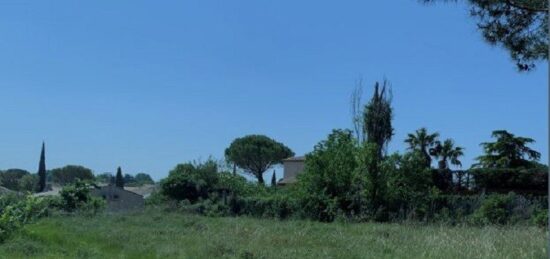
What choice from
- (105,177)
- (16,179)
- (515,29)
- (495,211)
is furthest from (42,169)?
(515,29)

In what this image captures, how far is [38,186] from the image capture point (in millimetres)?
70438

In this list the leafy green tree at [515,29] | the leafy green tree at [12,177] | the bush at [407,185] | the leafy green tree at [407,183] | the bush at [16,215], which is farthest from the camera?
the leafy green tree at [12,177]

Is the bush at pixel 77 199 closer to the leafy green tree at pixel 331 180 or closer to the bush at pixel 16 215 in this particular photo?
the leafy green tree at pixel 331 180

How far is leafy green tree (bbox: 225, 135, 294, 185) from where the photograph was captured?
78.5 m

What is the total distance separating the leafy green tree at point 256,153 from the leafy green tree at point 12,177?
77.9 ft

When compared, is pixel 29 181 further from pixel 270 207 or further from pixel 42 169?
pixel 270 207

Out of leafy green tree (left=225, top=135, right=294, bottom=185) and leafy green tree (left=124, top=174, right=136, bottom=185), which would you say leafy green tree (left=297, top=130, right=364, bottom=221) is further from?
leafy green tree (left=124, top=174, right=136, bottom=185)

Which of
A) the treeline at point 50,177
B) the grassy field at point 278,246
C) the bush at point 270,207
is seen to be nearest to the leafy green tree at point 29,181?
the treeline at point 50,177

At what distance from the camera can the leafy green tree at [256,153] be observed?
78.5 meters

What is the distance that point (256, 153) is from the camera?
7838 cm

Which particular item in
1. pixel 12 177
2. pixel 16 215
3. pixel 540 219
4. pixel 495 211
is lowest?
pixel 16 215

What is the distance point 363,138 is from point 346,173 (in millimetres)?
8910

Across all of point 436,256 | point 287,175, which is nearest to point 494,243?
point 436,256

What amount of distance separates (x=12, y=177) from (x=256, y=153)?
2931cm
